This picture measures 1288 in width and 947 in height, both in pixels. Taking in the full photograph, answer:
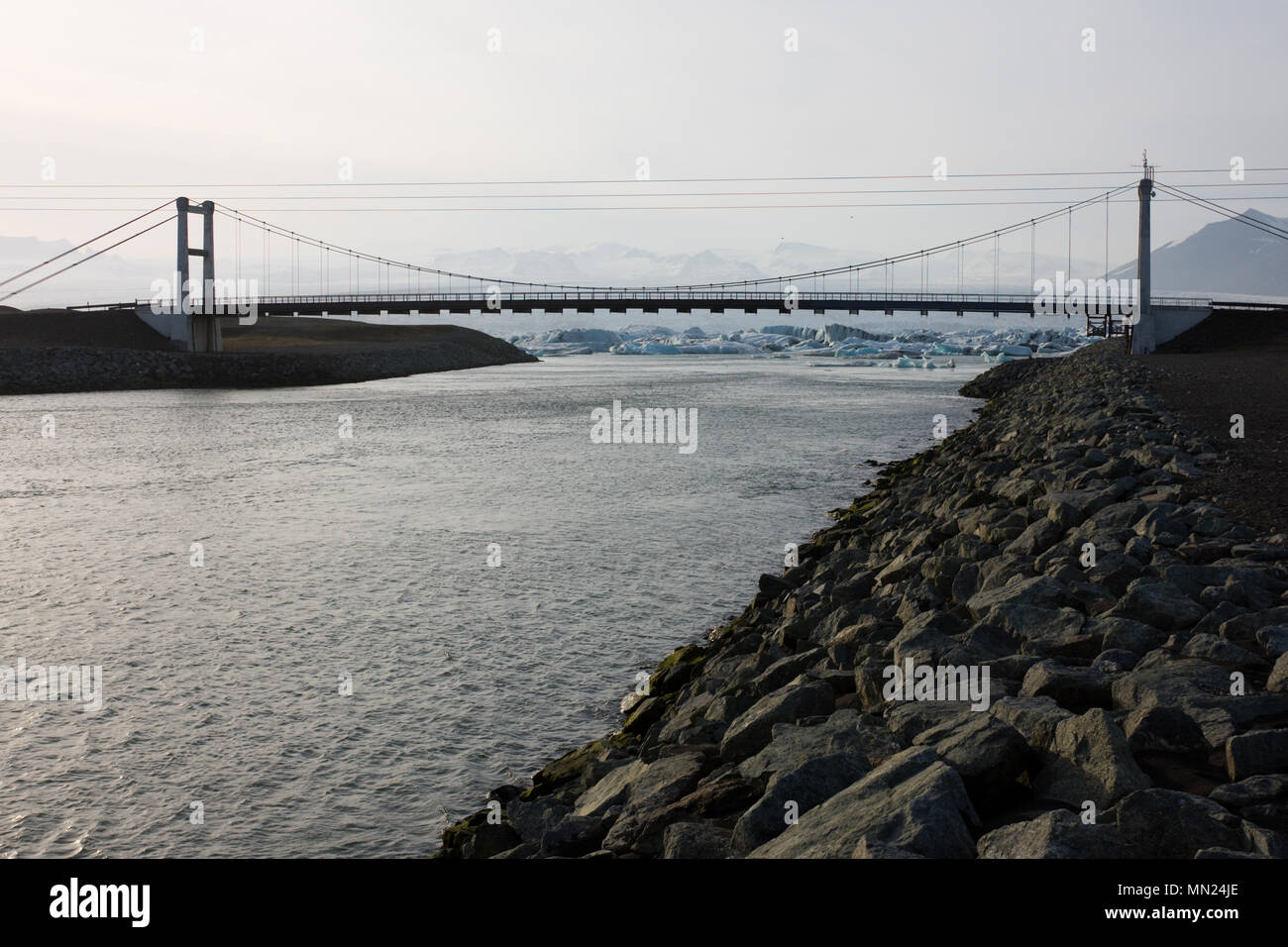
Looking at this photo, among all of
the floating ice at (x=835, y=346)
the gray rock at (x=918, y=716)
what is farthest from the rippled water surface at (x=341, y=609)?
the floating ice at (x=835, y=346)

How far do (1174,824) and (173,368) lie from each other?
195 feet

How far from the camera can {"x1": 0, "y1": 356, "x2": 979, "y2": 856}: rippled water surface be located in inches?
261

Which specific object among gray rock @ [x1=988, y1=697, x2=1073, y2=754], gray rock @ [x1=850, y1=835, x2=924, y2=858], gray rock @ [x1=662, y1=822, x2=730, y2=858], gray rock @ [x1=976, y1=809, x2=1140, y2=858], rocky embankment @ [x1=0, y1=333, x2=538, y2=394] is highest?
rocky embankment @ [x1=0, y1=333, x2=538, y2=394]

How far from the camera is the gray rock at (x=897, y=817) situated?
151 inches

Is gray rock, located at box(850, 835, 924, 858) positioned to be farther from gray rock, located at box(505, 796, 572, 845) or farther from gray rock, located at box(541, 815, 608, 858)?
gray rock, located at box(505, 796, 572, 845)

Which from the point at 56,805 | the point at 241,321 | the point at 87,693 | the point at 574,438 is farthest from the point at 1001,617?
the point at 241,321

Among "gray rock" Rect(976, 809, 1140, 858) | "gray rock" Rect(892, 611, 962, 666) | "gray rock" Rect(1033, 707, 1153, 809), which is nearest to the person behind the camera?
"gray rock" Rect(976, 809, 1140, 858)

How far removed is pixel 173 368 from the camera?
56.9 metres

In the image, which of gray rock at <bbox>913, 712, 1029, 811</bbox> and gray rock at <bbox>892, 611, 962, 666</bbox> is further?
gray rock at <bbox>892, 611, 962, 666</bbox>

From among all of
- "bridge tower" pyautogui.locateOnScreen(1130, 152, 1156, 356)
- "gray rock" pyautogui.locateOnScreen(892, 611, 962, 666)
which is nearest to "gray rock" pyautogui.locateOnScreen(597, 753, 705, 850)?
"gray rock" pyautogui.locateOnScreen(892, 611, 962, 666)

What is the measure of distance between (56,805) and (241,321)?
85.2 m

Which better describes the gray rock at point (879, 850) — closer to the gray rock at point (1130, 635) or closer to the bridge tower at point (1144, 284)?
the gray rock at point (1130, 635)

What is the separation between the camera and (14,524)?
16.1 m

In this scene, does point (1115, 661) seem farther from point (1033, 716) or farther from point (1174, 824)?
point (1174, 824)
